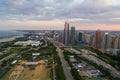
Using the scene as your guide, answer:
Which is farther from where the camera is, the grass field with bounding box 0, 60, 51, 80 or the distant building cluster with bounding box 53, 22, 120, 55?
the distant building cluster with bounding box 53, 22, 120, 55

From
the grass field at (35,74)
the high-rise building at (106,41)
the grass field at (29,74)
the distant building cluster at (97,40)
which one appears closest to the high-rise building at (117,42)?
the distant building cluster at (97,40)

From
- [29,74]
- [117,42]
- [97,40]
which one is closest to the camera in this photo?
[29,74]

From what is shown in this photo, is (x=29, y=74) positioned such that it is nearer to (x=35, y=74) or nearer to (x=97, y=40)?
(x=35, y=74)

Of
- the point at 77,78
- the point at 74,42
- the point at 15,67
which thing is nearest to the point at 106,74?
the point at 77,78

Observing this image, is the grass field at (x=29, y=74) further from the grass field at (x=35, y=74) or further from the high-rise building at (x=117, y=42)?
the high-rise building at (x=117, y=42)

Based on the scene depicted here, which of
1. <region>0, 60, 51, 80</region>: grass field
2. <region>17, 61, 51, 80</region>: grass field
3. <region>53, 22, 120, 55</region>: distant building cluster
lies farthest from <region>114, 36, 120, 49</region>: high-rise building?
<region>17, 61, 51, 80</region>: grass field

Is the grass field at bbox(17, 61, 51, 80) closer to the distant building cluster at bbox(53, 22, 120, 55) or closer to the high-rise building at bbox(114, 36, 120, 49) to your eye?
the distant building cluster at bbox(53, 22, 120, 55)

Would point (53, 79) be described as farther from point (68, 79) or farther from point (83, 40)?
point (83, 40)

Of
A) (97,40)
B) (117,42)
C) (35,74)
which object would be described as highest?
(97,40)

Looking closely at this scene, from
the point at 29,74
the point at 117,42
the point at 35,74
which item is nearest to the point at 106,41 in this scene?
the point at 117,42

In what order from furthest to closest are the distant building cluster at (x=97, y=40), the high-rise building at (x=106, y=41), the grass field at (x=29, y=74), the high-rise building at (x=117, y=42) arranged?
the high-rise building at (x=106, y=41), the distant building cluster at (x=97, y=40), the high-rise building at (x=117, y=42), the grass field at (x=29, y=74)

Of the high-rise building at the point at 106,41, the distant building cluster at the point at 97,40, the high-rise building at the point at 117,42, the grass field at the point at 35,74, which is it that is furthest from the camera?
the high-rise building at the point at 106,41
